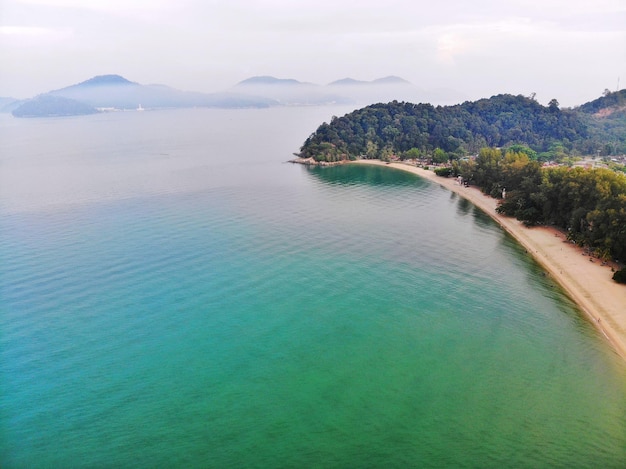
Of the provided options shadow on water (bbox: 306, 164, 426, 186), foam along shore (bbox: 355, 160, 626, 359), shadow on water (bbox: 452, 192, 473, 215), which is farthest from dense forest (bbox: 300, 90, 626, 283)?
foam along shore (bbox: 355, 160, 626, 359)

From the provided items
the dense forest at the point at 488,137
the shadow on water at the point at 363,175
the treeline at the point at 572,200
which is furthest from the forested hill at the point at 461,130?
the treeline at the point at 572,200

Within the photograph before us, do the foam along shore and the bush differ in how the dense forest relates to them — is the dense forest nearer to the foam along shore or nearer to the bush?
the foam along shore

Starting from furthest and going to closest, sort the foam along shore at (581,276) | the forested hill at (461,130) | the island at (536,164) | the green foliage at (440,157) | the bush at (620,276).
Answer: the forested hill at (461,130)
the green foliage at (440,157)
the island at (536,164)
the bush at (620,276)
the foam along shore at (581,276)

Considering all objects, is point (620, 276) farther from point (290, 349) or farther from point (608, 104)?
point (608, 104)

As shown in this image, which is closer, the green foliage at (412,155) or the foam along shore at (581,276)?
the foam along shore at (581,276)

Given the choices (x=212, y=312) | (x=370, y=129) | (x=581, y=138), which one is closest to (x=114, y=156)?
(x=370, y=129)

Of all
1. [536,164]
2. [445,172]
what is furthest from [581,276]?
[445,172]

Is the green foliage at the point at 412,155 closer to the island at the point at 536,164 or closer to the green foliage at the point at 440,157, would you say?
the island at the point at 536,164
